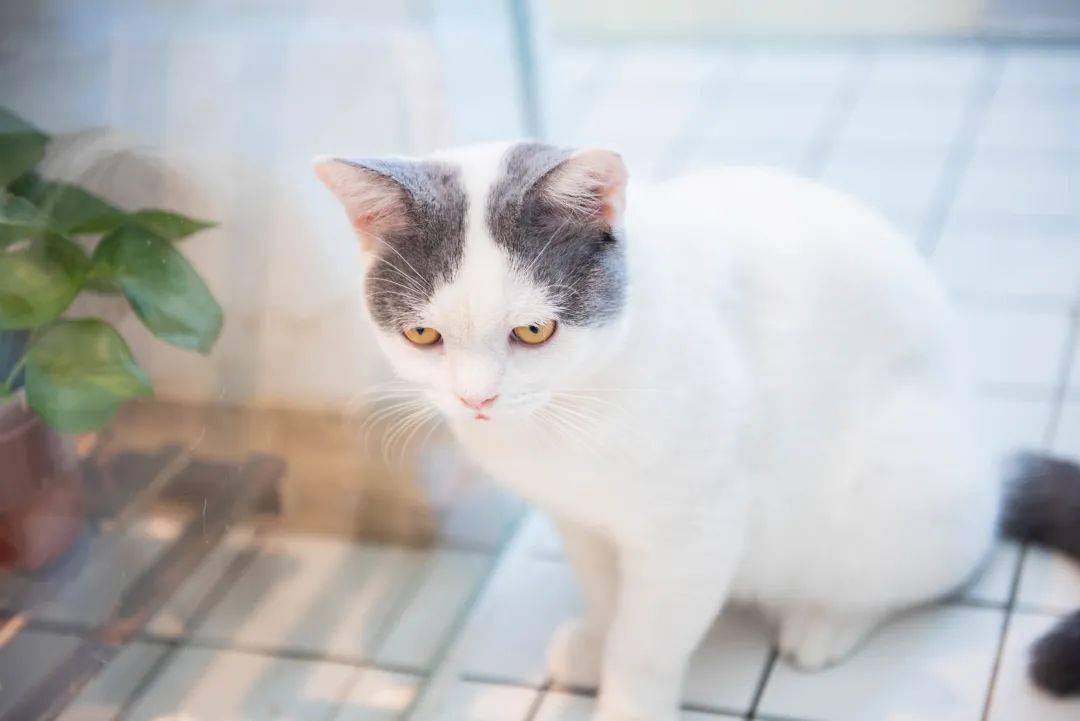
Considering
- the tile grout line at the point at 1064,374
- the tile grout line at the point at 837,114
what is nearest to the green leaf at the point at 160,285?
the tile grout line at the point at 1064,374

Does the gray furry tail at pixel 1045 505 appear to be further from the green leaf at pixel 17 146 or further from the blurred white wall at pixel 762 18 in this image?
the blurred white wall at pixel 762 18

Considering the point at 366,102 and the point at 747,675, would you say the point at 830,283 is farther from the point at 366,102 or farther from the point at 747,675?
the point at 366,102

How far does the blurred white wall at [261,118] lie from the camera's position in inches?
56.0

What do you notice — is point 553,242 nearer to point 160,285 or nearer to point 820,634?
point 160,285

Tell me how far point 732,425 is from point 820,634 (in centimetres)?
41

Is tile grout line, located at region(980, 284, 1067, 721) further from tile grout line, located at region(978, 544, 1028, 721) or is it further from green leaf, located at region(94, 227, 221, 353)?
green leaf, located at region(94, 227, 221, 353)

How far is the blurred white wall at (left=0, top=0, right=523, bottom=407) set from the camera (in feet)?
4.67

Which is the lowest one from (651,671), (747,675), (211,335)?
(747,675)

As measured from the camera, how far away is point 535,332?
1.33 metres

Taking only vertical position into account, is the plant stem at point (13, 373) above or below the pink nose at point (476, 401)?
above

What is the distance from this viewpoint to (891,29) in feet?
11.5

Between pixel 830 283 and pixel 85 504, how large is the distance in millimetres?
928

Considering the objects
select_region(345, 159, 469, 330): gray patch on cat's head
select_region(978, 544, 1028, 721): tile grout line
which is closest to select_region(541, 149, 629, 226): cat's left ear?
select_region(345, 159, 469, 330): gray patch on cat's head

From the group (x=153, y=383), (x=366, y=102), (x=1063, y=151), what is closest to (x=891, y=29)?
(x=1063, y=151)
